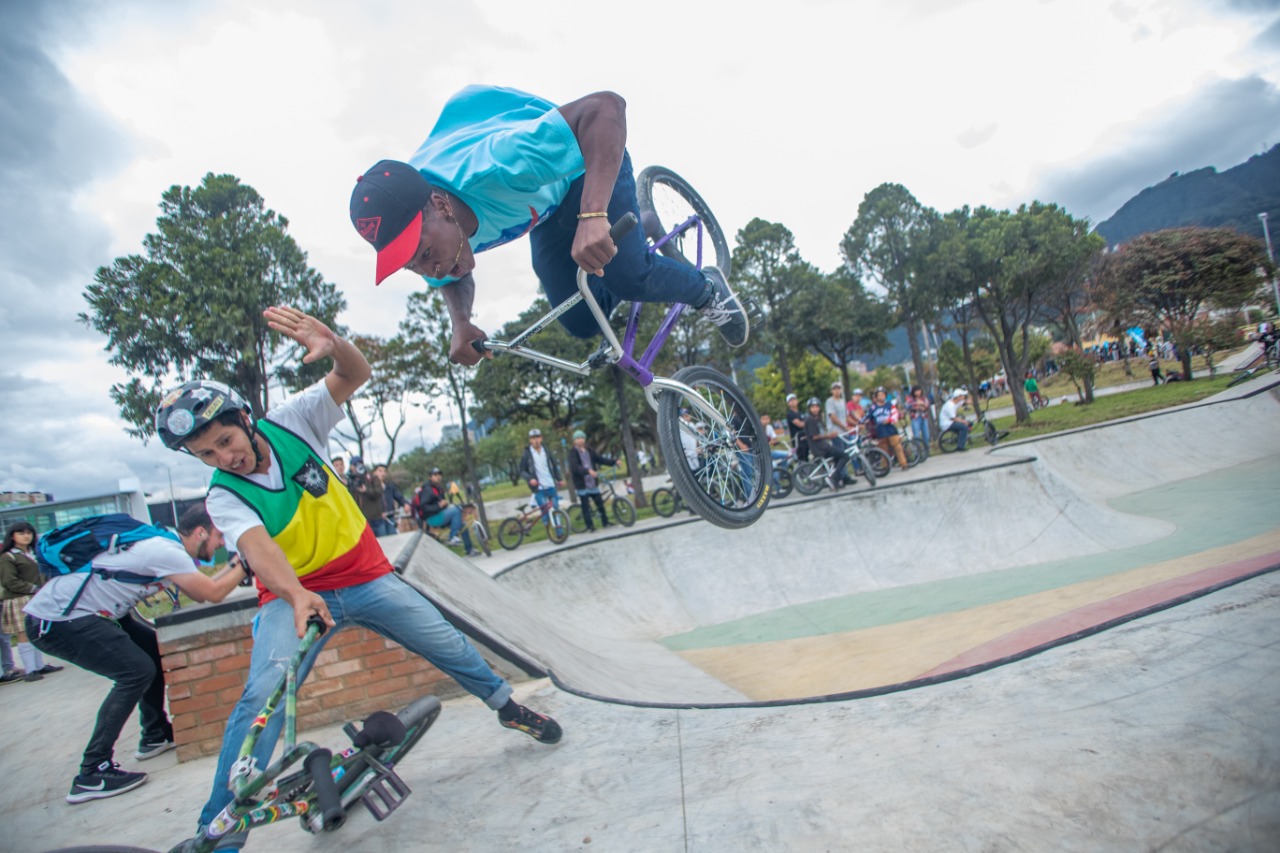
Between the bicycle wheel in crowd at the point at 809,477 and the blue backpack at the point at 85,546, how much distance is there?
10.5 meters

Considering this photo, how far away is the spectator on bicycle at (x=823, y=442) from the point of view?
470 inches

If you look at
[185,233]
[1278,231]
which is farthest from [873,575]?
[185,233]

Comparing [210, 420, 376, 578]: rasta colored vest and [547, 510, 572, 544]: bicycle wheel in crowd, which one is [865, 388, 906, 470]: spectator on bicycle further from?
[210, 420, 376, 578]: rasta colored vest

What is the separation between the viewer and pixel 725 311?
13.4ft

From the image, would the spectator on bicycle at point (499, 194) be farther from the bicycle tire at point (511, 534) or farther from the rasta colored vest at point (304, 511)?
the bicycle tire at point (511, 534)

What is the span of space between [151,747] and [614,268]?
4.32 metres

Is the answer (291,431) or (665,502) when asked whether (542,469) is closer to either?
(665,502)

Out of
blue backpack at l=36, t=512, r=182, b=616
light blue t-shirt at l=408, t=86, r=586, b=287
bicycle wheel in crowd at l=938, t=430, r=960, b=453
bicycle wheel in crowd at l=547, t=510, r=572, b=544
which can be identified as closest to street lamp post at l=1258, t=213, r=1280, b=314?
light blue t-shirt at l=408, t=86, r=586, b=287

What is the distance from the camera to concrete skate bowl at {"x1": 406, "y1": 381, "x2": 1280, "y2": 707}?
5086mm

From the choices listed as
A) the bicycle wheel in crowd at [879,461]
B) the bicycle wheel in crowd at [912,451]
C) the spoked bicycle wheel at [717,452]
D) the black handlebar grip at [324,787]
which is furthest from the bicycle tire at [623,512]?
the black handlebar grip at [324,787]

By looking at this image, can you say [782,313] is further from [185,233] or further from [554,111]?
[554,111]

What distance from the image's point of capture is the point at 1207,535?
7.20 m

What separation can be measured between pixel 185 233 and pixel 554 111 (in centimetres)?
1489

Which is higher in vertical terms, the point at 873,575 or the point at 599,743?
the point at 599,743
